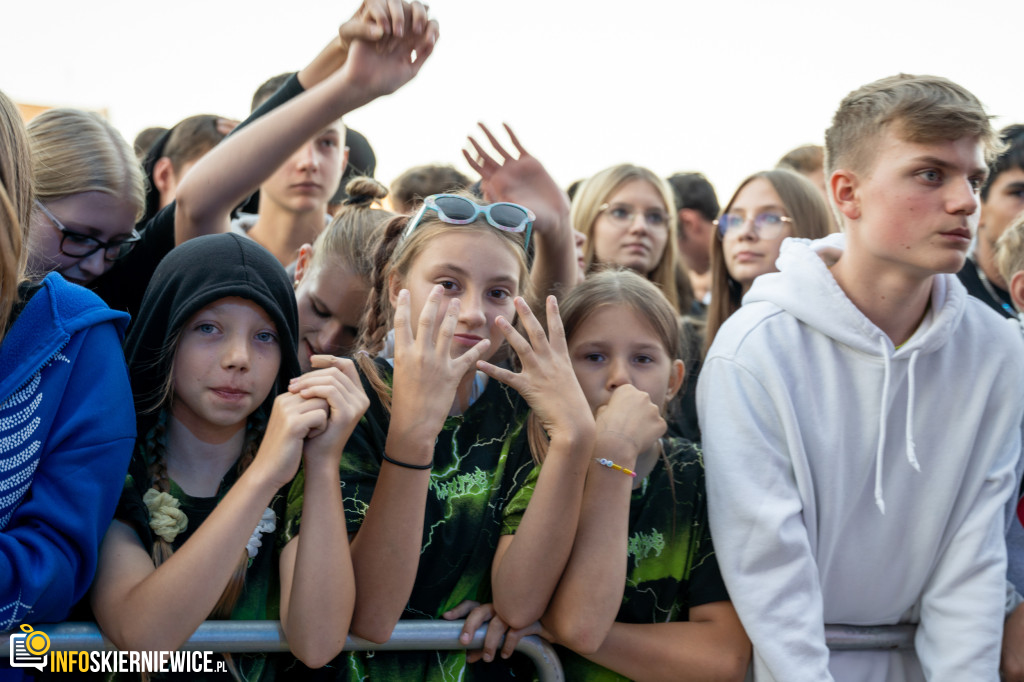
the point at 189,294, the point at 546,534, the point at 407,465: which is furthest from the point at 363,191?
the point at 546,534

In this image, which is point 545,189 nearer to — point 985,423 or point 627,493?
point 627,493

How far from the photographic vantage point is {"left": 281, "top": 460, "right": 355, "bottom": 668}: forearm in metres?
2.06

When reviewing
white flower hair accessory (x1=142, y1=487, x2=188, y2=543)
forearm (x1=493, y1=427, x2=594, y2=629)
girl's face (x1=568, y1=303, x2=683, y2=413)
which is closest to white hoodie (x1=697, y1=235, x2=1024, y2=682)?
girl's face (x1=568, y1=303, x2=683, y2=413)

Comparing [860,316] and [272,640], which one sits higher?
[860,316]

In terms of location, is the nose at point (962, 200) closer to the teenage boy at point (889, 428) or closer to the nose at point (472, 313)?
the teenage boy at point (889, 428)

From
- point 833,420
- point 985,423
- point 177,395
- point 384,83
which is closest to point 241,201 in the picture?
point 384,83

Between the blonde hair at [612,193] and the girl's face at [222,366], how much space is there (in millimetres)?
2421

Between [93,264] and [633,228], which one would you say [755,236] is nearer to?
[633,228]

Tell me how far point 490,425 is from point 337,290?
98 centimetres

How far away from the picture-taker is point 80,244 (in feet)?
9.21

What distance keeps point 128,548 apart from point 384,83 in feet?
5.07

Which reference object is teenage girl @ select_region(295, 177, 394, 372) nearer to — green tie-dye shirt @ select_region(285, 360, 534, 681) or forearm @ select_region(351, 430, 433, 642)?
green tie-dye shirt @ select_region(285, 360, 534, 681)

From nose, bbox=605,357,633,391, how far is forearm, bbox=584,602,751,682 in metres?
0.71

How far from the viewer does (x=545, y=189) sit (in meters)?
3.17
